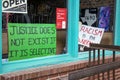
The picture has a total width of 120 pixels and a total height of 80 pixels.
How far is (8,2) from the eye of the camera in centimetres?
365

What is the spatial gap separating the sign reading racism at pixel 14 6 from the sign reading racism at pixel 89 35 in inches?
50.0

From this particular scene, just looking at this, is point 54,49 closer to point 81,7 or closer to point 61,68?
point 61,68

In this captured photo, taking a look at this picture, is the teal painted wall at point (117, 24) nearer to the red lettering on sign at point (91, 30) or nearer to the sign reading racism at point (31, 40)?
the red lettering on sign at point (91, 30)

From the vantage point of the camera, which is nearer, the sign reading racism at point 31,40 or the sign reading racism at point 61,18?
the sign reading racism at point 31,40

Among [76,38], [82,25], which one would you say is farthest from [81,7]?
[76,38]

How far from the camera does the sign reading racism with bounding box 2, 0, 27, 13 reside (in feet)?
11.8

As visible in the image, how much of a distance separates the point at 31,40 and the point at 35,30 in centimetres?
16

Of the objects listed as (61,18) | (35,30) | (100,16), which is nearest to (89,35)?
(100,16)

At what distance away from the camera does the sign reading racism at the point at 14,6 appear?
3609mm

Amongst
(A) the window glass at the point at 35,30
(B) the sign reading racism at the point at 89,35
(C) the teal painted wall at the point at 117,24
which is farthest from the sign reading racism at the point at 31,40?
(C) the teal painted wall at the point at 117,24

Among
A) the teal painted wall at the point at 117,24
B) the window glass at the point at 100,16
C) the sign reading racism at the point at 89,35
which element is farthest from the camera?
the teal painted wall at the point at 117,24

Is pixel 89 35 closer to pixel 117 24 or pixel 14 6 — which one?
pixel 117 24

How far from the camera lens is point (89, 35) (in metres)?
4.87

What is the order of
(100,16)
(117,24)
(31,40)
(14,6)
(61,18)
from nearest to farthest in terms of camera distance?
(14,6) < (31,40) < (61,18) < (100,16) < (117,24)
